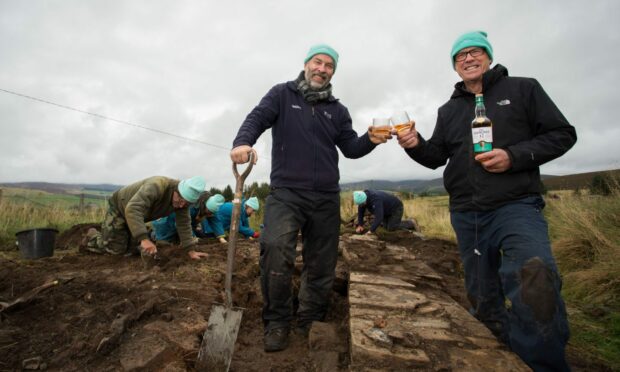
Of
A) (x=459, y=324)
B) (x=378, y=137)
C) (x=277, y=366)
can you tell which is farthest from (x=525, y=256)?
(x=277, y=366)

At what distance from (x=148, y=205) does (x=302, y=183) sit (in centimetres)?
282

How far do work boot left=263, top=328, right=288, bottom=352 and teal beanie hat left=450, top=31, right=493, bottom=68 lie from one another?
2.43 metres

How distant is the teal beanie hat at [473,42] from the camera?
8.15 ft

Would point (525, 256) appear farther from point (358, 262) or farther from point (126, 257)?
point (126, 257)

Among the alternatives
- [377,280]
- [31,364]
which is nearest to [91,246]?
[31,364]

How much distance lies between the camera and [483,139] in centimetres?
221

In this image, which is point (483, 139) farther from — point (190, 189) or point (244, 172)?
point (190, 189)

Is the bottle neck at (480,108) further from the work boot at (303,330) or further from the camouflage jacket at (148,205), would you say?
the camouflage jacket at (148,205)

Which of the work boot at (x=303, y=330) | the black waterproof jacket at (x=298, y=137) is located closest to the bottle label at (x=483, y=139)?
the black waterproof jacket at (x=298, y=137)

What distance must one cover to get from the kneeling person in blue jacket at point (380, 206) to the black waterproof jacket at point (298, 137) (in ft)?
19.1

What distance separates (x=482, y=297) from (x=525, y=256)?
0.76 m

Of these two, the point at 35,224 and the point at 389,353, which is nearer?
the point at 389,353

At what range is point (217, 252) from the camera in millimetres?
5395

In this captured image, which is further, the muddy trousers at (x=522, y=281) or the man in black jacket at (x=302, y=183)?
the man in black jacket at (x=302, y=183)
